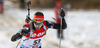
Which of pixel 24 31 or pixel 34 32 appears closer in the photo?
pixel 24 31

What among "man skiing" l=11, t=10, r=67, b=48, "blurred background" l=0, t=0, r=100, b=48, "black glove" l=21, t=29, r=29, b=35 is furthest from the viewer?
"blurred background" l=0, t=0, r=100, b=48

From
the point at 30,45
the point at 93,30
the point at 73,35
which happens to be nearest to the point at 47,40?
the point at 73,35

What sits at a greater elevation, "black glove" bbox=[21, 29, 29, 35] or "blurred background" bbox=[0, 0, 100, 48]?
"black glove" bbox=[21, 29, 29, 35]

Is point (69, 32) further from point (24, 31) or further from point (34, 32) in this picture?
point (24, 31)

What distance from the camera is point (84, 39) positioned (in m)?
9.21

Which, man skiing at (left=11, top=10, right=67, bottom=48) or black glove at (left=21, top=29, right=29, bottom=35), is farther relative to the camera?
man skiing at (left=11, top=10, right=67, bottom=48)

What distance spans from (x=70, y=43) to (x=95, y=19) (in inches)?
181

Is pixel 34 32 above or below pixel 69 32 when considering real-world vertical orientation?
above

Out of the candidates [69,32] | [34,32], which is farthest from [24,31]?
[69,32]

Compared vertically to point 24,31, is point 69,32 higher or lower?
lower

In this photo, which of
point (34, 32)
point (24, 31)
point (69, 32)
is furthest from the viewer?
point (69, 32)

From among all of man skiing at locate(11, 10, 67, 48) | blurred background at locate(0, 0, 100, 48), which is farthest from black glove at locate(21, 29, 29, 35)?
blurred background at locate(0, 0, 100, 48)

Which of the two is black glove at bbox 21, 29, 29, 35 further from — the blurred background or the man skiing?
the blurred background

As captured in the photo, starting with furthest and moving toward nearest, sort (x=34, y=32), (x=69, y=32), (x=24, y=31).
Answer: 1. (x=69, y=32)
2. (x=34, y=32)
3. (x=24, y=31)
